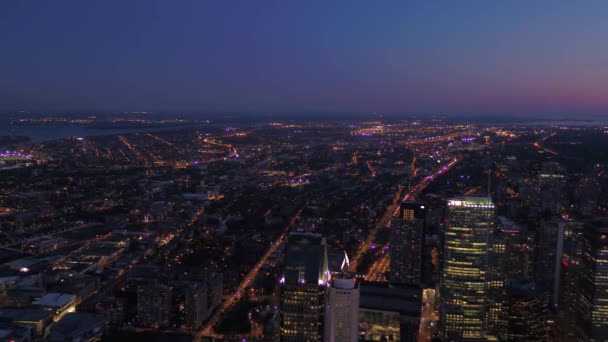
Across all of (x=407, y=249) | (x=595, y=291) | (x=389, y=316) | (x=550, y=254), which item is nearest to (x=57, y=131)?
(x=407, y=249)

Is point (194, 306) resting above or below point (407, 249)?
below

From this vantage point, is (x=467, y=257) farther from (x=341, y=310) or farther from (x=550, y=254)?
(x=341, y=310)

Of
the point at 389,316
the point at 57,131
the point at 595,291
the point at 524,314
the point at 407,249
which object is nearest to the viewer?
the point at 595,291

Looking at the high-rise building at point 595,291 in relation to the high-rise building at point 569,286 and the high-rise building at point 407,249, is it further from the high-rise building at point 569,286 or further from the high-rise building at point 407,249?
the high-rise building at point 407,249

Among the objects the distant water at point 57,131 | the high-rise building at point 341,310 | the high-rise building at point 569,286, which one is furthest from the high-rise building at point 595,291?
the distant water at point 57,131

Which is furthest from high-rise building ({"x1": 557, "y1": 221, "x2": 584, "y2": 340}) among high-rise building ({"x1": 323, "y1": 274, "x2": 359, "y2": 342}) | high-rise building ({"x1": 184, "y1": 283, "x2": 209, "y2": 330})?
high-rise building ({"x1": 184, "y1": 283, "x2": 209, "y2": 330})

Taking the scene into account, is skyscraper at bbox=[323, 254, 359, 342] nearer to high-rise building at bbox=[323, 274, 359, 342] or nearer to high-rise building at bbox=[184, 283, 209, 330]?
high-rise building at bbox=[323, 274, 359, 342]

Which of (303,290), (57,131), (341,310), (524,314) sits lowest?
(524,314)
